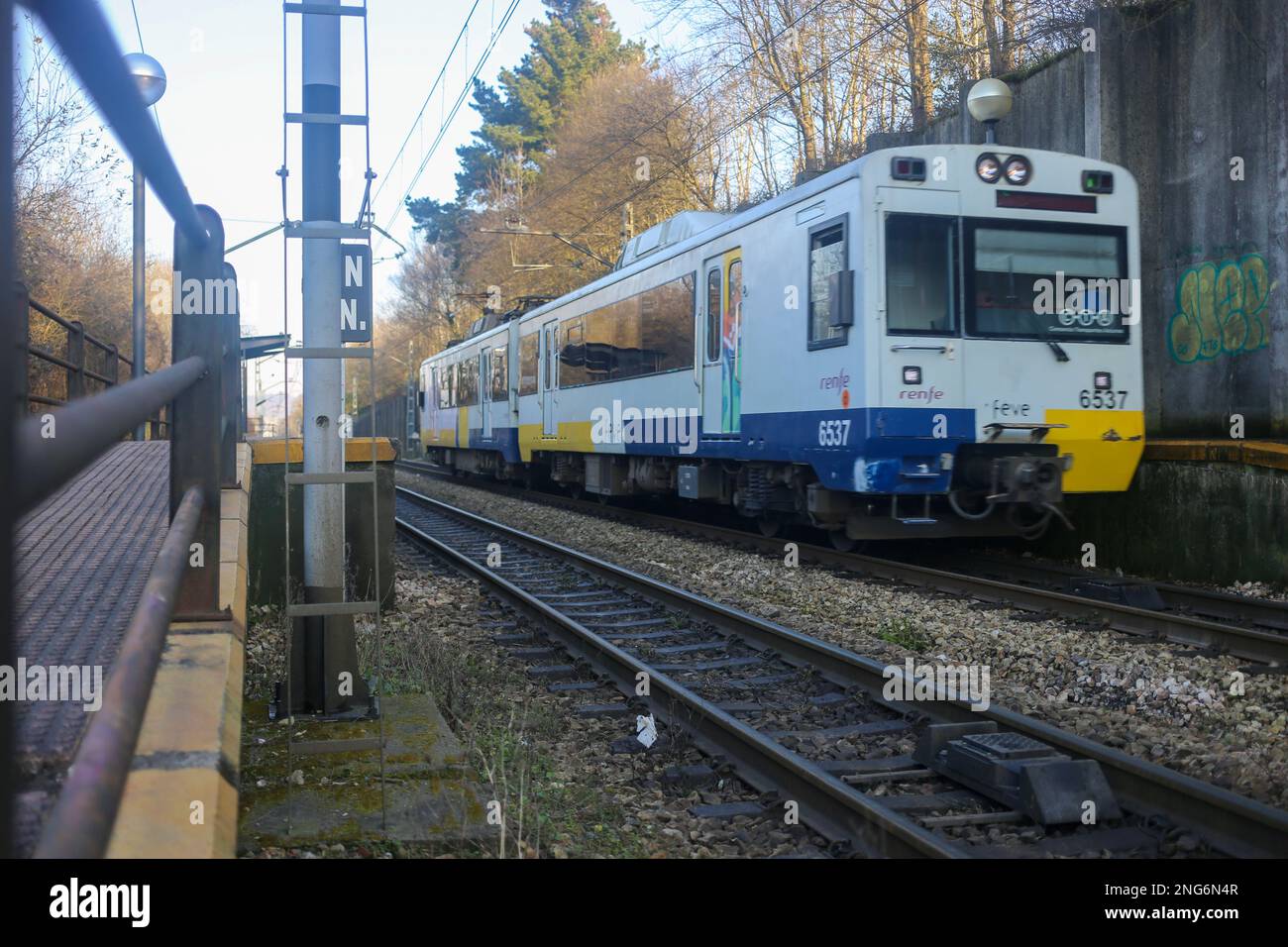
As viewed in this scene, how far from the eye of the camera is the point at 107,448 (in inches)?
56.3

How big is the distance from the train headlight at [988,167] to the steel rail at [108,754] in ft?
29.0

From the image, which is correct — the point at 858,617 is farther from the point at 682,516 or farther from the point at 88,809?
the point at 682,516

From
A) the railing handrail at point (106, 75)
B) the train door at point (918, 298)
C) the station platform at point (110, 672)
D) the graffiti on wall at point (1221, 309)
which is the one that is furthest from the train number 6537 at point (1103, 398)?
the railing handrail at point (106, 75)

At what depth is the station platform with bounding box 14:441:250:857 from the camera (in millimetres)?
1911

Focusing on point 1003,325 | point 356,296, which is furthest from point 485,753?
point 1003,325

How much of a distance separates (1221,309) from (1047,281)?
7.38 ft

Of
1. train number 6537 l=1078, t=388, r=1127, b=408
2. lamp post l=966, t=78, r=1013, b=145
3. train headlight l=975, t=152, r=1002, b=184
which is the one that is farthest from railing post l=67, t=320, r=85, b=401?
train number 6537 l=1078, t=388, r=1127, b=408

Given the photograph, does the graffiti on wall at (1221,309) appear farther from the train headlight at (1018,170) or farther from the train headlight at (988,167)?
the train headlight at (988,167)

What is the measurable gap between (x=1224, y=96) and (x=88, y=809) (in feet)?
39.4

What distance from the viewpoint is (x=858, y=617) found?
808cm

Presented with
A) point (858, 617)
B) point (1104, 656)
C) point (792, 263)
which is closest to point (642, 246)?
point (792, 263)

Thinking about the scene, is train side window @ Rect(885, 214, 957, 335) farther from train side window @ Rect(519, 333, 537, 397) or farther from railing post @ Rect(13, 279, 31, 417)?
train side window @ Rect(519, 333, 537, 397)

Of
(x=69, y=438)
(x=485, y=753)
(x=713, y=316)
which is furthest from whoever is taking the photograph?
(x=713, y=316)

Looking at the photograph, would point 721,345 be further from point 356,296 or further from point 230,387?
point 356,296
